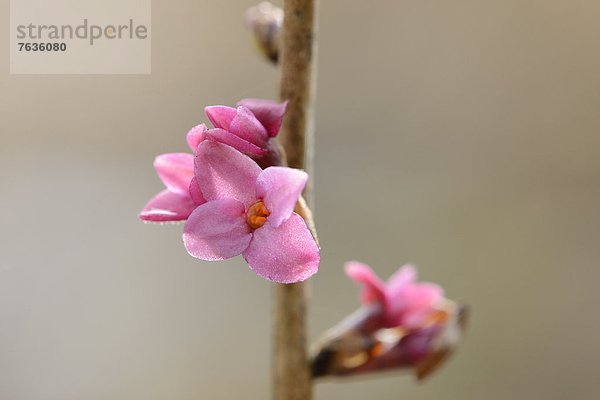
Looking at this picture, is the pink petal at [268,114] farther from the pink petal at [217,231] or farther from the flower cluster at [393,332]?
the flower cluster at [393,332]

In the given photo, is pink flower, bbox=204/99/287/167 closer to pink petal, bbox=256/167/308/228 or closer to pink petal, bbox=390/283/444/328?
pink petal, bbox=256/167/308/228

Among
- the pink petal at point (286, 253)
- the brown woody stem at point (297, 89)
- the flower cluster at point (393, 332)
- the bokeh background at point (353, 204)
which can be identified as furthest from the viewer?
the bokeh background at point (353, 204)

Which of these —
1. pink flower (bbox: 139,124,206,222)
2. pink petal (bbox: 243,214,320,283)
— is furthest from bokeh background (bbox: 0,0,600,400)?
pink petal (bbox: 243,214,320,283)

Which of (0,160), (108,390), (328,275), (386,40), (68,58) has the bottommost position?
(108,390)

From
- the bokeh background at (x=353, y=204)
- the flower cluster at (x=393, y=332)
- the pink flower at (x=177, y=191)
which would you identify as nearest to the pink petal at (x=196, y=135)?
the pink flower at (x=177, y=191)

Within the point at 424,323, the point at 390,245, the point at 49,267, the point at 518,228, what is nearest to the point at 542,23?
the point at 518,228

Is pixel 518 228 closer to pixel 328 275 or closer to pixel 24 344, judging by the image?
pixel 328 275
